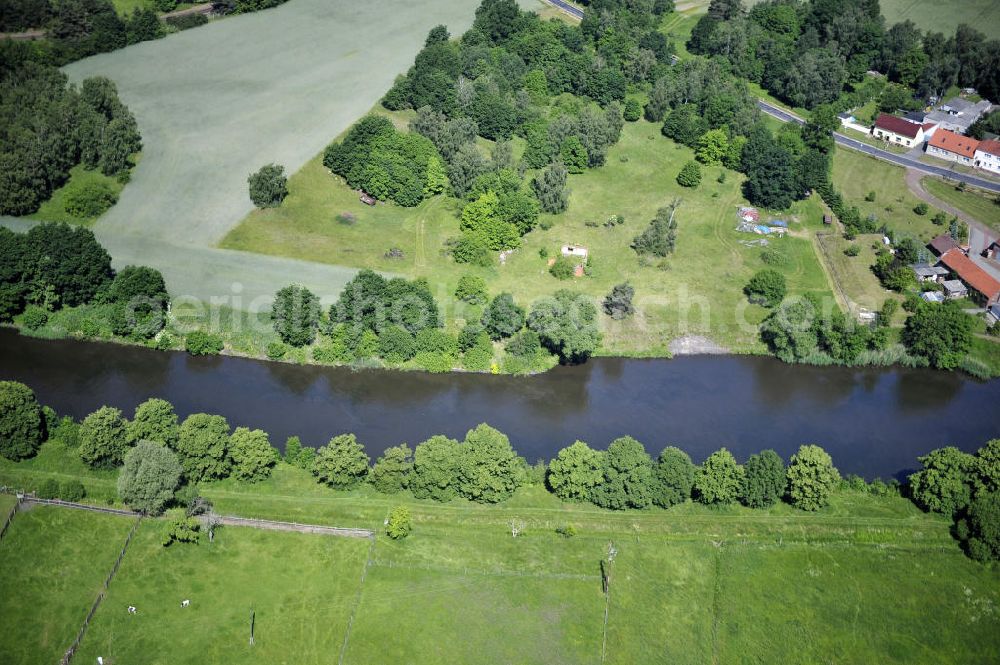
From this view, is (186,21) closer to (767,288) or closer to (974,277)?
(767,288)

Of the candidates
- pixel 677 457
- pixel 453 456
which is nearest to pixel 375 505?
pixel 453 456

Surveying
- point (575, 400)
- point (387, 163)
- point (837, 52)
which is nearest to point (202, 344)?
point (387, 163)

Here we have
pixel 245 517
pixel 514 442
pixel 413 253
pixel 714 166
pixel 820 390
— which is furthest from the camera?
pixel 714 166

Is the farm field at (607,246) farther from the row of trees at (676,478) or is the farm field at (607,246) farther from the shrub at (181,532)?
the shrub at (181,532)

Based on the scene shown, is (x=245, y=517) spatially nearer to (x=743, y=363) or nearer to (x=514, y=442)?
(x=514, y=442)

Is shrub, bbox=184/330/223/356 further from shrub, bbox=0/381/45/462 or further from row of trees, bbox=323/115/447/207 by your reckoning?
row of trees, bbox=323/115/447/207

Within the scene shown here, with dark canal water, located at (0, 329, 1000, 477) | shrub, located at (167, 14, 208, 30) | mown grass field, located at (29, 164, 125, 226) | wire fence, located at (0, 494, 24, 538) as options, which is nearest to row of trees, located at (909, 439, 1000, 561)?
dark canal water, located at (0, 329, 1000, 477)
